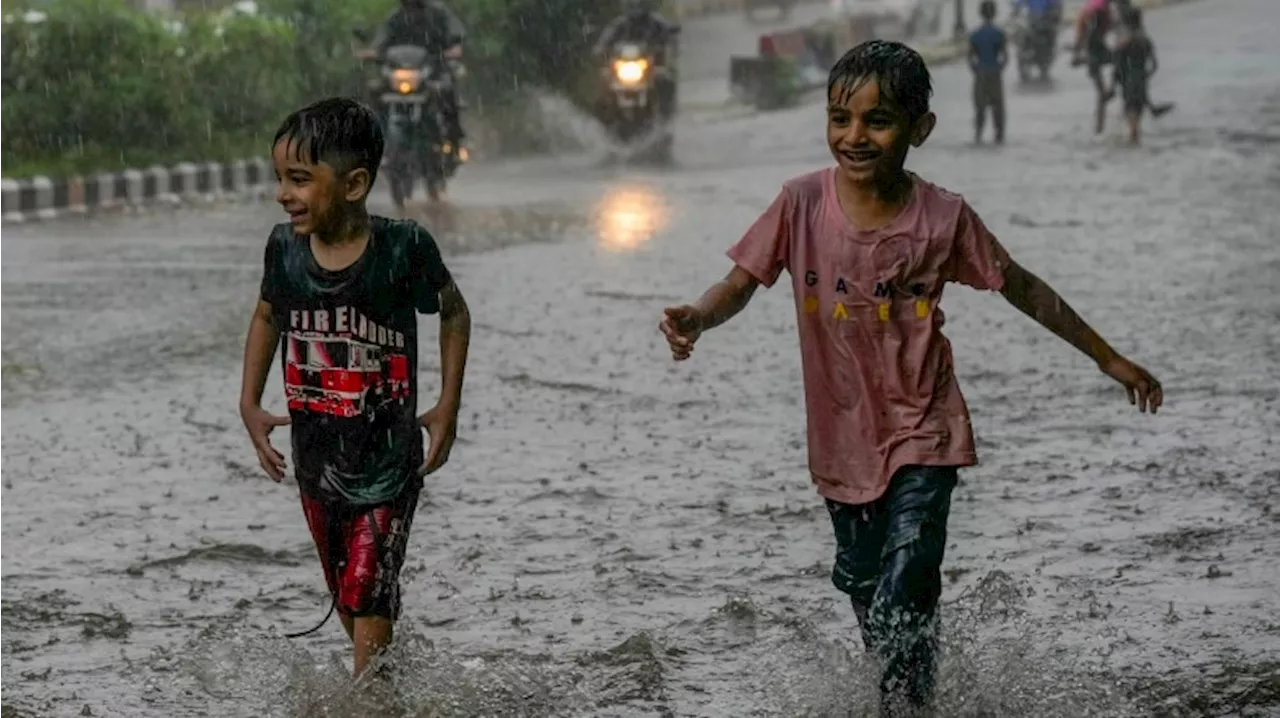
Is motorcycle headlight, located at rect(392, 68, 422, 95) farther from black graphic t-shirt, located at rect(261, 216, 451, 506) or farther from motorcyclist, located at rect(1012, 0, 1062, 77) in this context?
motorcyclist, located at rect(1012, 0, 1062, 77)

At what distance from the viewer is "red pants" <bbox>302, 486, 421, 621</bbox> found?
4383mm

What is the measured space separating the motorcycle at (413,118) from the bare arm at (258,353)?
514 inches

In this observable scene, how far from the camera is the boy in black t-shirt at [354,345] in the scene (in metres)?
4.32

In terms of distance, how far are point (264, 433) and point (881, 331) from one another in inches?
43.5

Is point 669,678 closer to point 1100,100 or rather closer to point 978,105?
point 978,105

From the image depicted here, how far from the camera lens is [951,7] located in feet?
170

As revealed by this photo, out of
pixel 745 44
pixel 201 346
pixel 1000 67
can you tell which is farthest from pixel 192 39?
pixel 745 44

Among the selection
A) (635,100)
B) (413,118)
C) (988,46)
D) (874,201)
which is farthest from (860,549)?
(988,46)

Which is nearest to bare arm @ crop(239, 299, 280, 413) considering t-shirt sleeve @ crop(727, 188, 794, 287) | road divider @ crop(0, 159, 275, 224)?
t-shirt sleeve @ crop(727, 188, 794, 287)

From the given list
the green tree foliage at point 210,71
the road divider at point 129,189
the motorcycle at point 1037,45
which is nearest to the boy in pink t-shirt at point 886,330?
the road divider at point 129,189

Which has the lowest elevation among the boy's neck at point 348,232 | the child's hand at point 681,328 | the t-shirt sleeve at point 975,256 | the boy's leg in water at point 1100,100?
the boy's leg in water at point 1100,100

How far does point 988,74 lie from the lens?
24.2 meters

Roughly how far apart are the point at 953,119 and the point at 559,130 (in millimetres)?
4353

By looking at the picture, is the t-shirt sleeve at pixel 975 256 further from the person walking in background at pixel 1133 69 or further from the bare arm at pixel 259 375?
the person walking in background at pixel 1133 69
